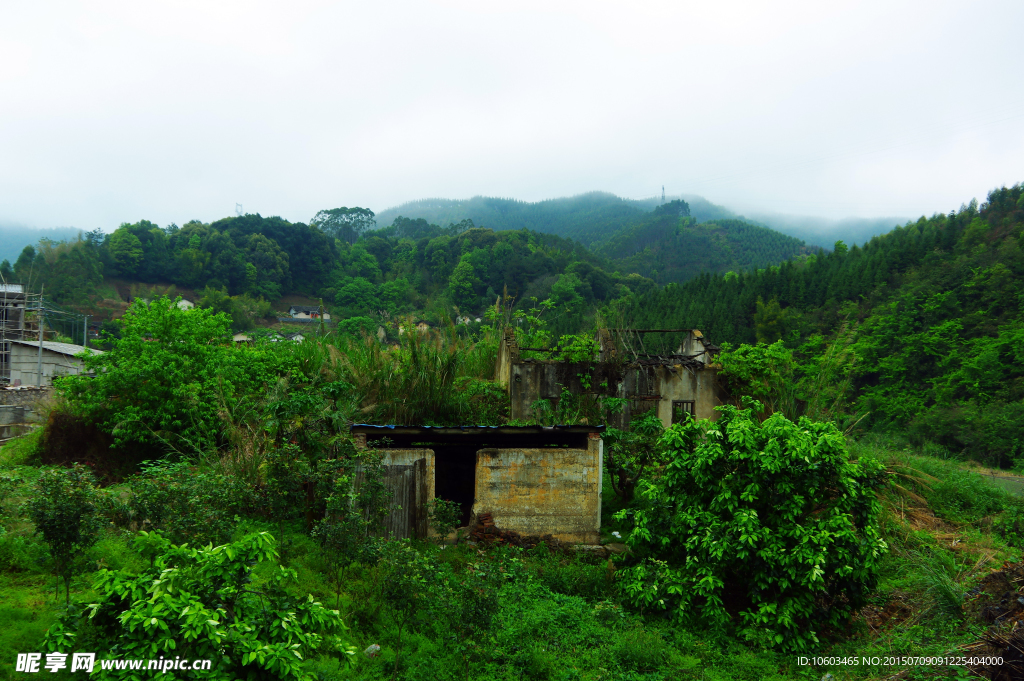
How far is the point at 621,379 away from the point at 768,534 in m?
7.34

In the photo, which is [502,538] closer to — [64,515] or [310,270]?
[64,515]

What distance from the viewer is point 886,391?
2841 cm

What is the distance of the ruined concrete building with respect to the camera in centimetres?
1334

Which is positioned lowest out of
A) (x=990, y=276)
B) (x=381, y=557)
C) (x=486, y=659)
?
(x=486, y=659)

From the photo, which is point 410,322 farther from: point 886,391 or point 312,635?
point 886,391

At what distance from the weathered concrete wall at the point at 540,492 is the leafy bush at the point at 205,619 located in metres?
5.07

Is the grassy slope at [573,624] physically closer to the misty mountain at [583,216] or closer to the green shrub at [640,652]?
the green shrub at [640,652]

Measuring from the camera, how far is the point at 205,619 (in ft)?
9.80

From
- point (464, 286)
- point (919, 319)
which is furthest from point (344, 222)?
point (919, 319)

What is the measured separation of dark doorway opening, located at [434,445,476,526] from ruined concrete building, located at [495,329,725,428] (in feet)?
6.72

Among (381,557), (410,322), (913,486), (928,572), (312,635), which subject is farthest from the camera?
(410,322)

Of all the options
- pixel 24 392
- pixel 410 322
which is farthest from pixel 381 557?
pixel 24 392

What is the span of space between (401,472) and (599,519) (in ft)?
10.1

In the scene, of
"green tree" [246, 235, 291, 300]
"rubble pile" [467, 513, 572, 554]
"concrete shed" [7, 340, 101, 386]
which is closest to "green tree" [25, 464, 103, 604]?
"rubble pile" [467, 513, 572, 554]
